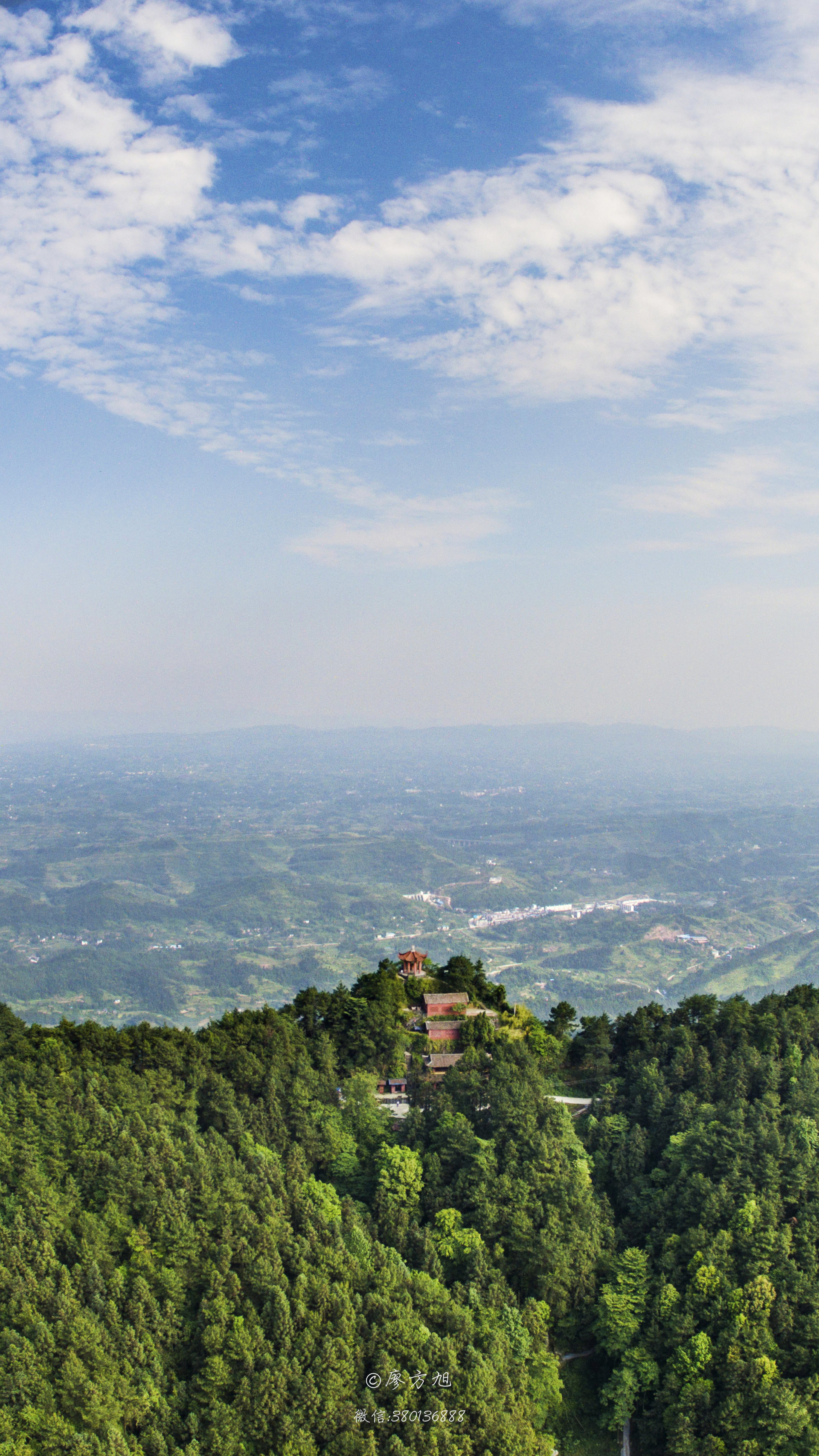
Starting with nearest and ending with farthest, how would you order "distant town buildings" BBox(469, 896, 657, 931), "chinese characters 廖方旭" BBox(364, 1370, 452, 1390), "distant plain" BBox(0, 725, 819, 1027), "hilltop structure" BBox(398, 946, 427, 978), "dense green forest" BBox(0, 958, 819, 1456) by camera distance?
"dense green forest" BBox(0, 958, 819, 1456)
"chinese characters 廖方旭" BBox(364, 1370, 452, 1390)
"hilltop structure" BBox(398, 946, 427, 978)
"distant plain" BBox(0, 725, 819, 1027)
"distant town buildings" BBox(469, 896, 657, 931)

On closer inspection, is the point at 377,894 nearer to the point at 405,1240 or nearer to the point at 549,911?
the point at 549,911

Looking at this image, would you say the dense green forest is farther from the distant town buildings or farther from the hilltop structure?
the distant town buildings

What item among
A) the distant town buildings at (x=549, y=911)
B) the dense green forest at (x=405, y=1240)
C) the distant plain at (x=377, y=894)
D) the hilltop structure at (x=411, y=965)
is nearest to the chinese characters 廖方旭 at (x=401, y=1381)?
the dense green forest at (x=405, y=1240)

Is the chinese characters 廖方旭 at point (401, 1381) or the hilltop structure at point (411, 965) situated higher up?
the hilltop structure at point (411, 965)

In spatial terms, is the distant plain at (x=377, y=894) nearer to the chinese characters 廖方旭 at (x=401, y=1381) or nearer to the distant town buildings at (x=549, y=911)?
the distant town buildings at (x=549, y=911)

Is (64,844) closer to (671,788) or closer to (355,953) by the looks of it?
(355,953)

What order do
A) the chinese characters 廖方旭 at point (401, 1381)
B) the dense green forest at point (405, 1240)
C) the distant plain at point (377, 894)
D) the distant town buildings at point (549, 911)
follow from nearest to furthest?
1. the dense green forest at point (405, 1240)
2. the chinese characters 廖方旭 at point (401, 1381)
3. the distant plain at point (377, 894)
4. the distant town buildings at point (549, 911)

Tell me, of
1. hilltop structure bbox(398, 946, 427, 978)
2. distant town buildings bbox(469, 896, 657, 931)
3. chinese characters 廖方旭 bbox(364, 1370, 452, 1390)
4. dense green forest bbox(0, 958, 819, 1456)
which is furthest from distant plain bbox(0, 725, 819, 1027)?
chinese characters 廖方旭 bbox(364, 1370, 452, 1390)

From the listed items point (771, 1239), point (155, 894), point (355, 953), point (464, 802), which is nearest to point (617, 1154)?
point (771, 1239)

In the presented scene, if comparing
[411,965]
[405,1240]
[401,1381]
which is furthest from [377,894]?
[401,1381]
